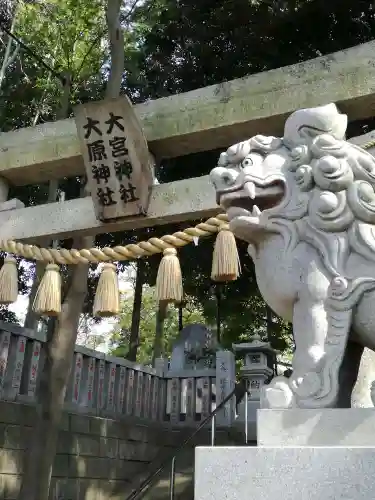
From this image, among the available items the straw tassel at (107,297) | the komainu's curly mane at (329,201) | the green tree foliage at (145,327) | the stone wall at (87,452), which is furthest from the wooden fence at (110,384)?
the green tree foliage at (145,327)

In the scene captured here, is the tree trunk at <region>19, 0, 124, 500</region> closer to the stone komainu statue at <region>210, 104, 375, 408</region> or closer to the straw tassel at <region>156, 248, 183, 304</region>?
the straw tassel at <region>156, 248, 183, 304</region>

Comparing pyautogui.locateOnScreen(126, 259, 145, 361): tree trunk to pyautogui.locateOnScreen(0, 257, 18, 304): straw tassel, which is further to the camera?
pyautogui.locateOnScreen(126, 259, 145, 361): tree trunk

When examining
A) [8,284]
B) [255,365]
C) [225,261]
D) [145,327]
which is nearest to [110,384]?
[255,365]

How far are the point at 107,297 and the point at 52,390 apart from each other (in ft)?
5.87

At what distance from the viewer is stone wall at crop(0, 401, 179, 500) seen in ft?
18.6

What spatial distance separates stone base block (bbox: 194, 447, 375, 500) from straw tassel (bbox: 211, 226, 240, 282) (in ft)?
5.50

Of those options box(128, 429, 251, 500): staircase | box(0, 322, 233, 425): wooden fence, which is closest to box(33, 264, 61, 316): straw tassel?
box(0, 322, 233, 425): wooden fence

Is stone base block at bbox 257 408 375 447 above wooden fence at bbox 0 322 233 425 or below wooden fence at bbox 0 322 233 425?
below

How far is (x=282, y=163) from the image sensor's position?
2.19 meters

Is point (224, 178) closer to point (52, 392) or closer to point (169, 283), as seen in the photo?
point (169, 283)

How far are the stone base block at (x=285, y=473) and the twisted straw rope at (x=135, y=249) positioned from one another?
75.7 inches

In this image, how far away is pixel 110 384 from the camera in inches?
292

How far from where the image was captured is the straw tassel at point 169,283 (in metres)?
3.48

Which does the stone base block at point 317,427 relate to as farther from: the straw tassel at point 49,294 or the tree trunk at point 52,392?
the tree trunk at point 52,392
